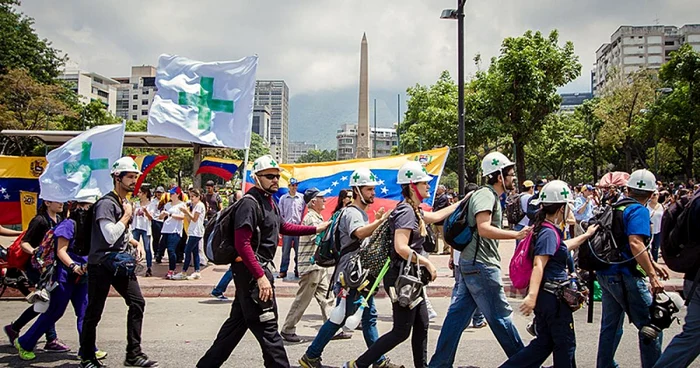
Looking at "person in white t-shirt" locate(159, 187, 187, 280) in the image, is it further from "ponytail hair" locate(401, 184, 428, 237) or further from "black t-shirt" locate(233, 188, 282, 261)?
"ponytail hair" locate(401, 184, 428, 237)

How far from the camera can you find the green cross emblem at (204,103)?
675 cm

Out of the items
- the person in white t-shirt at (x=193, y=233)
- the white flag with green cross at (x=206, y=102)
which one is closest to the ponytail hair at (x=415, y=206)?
the white flag with green cross at (x=206, y=102)

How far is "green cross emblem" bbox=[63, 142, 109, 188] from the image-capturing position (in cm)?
628

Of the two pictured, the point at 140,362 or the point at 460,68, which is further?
the point at 460,68

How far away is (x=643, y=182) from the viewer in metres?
4.47

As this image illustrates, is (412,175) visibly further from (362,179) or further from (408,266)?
(408,266)

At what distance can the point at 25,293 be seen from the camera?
7.68m

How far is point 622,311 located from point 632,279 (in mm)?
311

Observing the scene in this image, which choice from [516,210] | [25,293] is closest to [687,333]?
[516,210]

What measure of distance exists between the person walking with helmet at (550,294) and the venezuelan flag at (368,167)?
513 centimetres

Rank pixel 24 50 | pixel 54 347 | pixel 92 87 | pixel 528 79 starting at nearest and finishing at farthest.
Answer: pixel 54 347, pixel 528 79, pixel 24 50, pixel 92 87

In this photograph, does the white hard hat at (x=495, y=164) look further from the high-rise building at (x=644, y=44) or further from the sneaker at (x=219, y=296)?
the high-rise building at (x=644, y=44)

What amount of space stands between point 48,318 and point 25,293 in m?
2.96

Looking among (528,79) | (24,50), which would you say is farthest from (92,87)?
(528,79)
